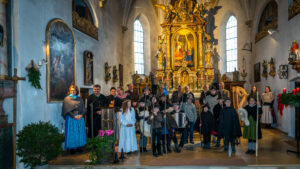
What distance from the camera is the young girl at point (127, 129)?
6.08m

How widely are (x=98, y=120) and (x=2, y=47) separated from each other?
11.4ft

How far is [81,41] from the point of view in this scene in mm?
8734

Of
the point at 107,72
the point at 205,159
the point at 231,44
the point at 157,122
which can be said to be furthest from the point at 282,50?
the point at 107,72

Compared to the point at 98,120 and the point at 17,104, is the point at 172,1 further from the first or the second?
the point at 17,104

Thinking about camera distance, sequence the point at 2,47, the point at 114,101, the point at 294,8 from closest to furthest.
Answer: the point at 2,47
the point at 114,101
the point at 294,8

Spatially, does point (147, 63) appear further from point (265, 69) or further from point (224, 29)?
point (265, 69)

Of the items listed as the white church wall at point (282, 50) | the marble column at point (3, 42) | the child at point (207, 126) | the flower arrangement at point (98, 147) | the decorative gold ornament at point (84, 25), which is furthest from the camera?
the white church wall at point (282, 50)

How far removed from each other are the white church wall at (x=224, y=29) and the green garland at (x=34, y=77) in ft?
38.6

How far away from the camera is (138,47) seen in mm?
15539

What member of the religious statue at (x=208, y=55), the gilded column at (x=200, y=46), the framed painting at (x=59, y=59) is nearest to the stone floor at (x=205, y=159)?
the framed painting at (x=59, y=59)

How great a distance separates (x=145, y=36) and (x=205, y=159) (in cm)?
1135

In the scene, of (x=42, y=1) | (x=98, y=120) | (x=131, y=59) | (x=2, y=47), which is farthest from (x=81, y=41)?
(x=131, y=59)

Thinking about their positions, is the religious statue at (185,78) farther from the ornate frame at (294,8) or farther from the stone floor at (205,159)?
the stone floor at (205,159)

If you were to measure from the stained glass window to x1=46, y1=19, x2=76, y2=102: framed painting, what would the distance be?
7.60 meters
